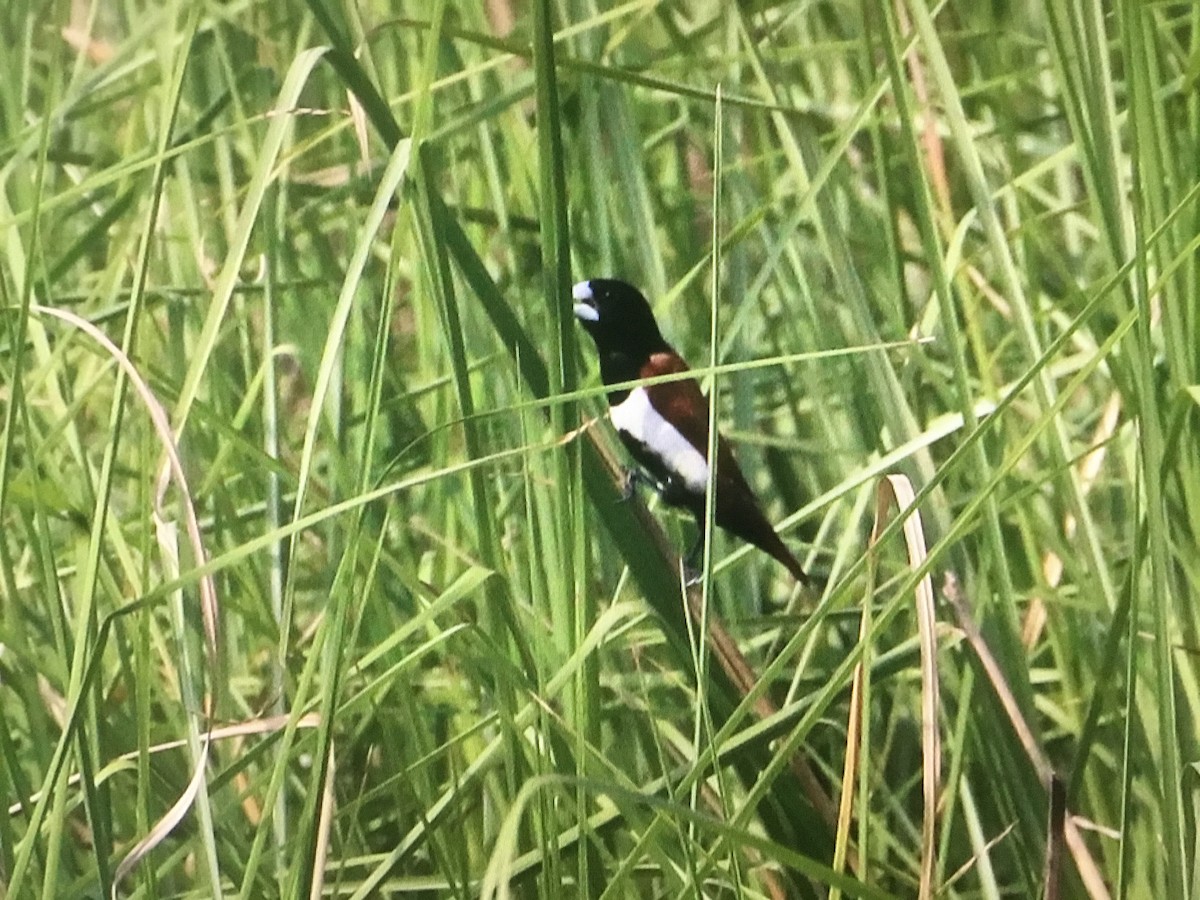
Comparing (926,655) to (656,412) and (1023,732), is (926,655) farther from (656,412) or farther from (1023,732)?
(656,412)

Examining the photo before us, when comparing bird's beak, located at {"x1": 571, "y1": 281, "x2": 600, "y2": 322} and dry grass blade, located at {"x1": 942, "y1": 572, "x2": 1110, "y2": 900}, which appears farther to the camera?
bird's beak, located at {"x1": 571, "y1": 281, "x2": 600, "y2": 322}

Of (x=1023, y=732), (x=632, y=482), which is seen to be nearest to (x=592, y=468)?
(x=632, y=482)

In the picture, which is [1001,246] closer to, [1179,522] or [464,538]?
[1179,522]

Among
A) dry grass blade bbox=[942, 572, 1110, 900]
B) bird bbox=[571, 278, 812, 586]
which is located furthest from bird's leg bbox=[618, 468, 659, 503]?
dry grass blade bbox=[942, 572, 1110, 900]

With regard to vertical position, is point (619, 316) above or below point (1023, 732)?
above

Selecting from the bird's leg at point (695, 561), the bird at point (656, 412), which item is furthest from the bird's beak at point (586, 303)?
the bird's leg at point (695, 561)

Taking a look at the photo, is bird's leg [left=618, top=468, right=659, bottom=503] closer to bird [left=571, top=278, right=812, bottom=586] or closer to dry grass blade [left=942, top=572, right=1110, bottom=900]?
bird [left=571, top=278, right=812, bottom=586]

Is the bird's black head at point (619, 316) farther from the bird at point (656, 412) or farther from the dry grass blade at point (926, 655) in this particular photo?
the dry grass blade at point (926, 655)
